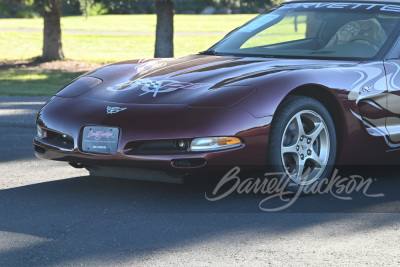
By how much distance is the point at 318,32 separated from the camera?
674 cm

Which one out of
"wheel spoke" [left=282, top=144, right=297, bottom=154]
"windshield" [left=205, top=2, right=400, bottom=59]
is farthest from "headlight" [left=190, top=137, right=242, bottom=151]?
"windshield" [left=205, top=2, right=400, bottom=59]

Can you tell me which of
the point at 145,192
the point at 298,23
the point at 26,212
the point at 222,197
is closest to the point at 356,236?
the point at 222,197

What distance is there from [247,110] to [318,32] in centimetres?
170

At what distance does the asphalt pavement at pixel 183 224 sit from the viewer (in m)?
4.29

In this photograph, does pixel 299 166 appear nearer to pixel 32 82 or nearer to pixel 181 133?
pixel 181 133

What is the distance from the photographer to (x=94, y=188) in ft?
19.7

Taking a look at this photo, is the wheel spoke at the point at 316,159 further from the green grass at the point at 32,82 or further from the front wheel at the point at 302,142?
the green grass at the point at 32,82

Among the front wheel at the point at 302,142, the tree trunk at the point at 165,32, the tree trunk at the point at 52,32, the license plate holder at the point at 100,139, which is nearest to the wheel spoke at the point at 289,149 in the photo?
the front wheel at the point at 302,142

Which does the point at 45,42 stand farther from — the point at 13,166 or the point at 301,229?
the point at 301,229

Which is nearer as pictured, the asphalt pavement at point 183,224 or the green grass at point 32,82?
the asphalt pavement at point 183,224

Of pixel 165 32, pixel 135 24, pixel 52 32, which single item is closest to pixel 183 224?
pixel 165 32

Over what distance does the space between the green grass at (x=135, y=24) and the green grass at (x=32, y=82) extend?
19513mm

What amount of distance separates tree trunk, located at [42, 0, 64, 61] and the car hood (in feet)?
40.8

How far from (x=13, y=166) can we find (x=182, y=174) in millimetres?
2119
